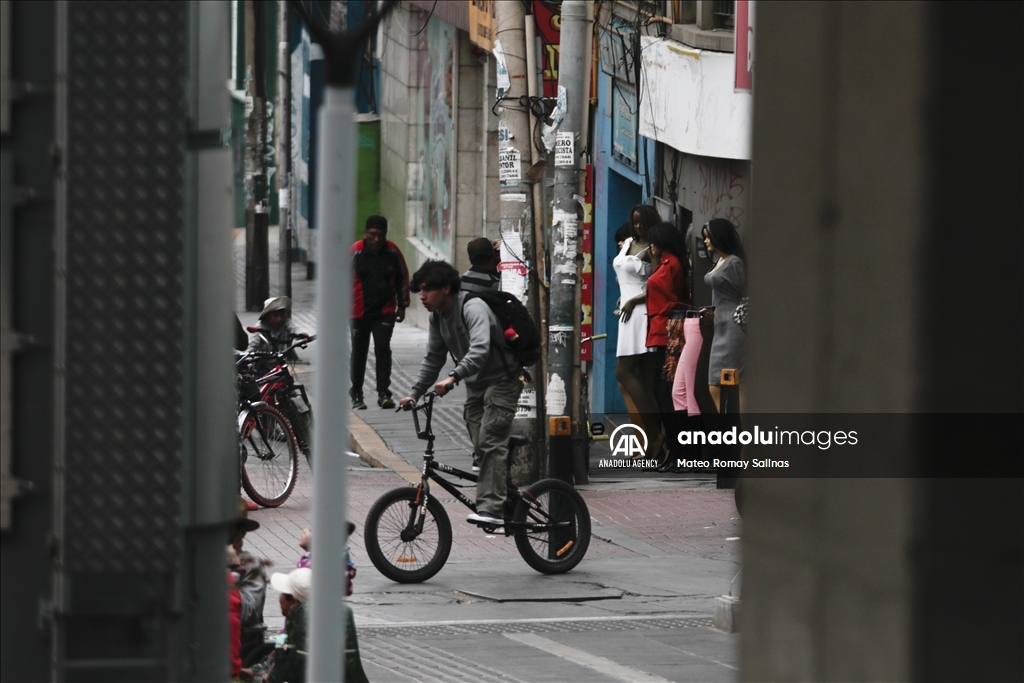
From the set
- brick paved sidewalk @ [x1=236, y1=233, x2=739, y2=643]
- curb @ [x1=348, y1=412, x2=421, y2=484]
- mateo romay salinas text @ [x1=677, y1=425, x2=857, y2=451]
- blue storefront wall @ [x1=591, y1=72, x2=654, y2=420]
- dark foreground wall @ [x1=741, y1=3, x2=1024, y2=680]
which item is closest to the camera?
dark foreground wall @ [x1=741, y1=3, x2=1024, y2=680]

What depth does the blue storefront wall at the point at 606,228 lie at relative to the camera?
1789 cm

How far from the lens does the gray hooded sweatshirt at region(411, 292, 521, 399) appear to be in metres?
10.8

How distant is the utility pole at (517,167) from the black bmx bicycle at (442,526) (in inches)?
109

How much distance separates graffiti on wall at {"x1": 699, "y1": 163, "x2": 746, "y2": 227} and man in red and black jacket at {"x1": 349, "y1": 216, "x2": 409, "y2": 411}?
11.2ft

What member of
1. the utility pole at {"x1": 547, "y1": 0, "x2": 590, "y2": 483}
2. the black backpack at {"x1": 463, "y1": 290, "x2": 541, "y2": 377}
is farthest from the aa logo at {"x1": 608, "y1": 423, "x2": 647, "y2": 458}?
the black backpack at {"x1": 463, "y1": 290, "x2": 541, "y2": 377}

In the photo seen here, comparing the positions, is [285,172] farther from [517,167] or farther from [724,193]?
[517,167]

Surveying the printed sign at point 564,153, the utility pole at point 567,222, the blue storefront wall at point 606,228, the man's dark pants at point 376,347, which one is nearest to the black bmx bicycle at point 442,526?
the utility pole at point 567,222

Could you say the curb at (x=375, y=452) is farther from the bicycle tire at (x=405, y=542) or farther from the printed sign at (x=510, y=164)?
the bicycle tire at (x=405, y=542)

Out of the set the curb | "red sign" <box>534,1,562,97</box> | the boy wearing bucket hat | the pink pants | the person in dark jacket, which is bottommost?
the curb

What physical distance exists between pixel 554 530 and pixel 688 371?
3302 millimetres

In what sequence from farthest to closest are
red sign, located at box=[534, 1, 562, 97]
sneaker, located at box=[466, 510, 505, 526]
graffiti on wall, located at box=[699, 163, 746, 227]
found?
graffiti on wall, located at box=[699, 163, 746, 227] → red sign, located at box=[534, 1, 562, 97] → sneaker, located at box=[466, 510, 505, 526]

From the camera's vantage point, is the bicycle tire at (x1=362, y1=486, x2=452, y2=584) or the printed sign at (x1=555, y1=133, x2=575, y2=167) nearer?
the bicycle tire at (x1=362, y1=486, x2=452, y2=584)

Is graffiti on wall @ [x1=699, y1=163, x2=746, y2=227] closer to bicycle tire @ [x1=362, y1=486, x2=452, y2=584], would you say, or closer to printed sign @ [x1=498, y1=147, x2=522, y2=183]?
printed sign @ [x1=498, y1=147, x2=522, y2=183]

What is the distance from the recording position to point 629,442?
48.3 ft
